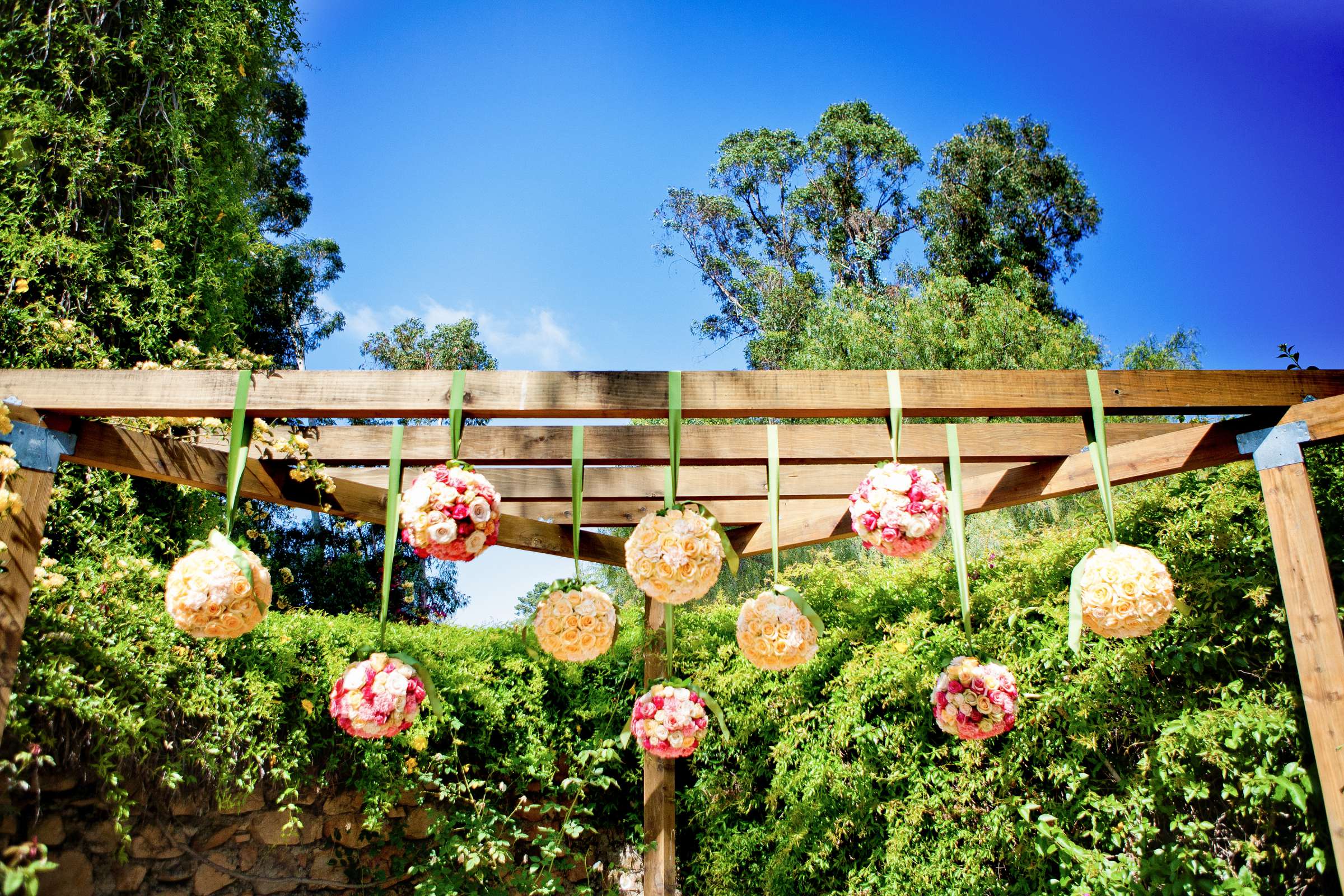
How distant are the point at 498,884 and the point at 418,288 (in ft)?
31.4

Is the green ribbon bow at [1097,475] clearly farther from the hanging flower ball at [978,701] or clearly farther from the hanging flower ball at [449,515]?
the hanging flower ball at [449,515]

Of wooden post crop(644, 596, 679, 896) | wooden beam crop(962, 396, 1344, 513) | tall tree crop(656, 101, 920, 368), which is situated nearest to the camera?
wooden beam crop(962, 396, 1344, 513)

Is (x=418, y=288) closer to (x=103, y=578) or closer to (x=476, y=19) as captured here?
(x=476, y=19)

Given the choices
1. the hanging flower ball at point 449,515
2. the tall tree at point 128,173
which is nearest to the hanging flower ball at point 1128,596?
the hanging flower ball at point 449,515

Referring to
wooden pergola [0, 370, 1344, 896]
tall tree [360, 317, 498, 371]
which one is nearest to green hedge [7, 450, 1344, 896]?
wooden pergola [0, 370, 1344, 896]

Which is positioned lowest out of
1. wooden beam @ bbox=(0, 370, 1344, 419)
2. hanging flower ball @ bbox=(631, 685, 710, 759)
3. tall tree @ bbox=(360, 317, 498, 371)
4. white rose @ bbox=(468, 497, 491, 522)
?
hanging flower ball @ bbox=(631, 685, 710, 759)

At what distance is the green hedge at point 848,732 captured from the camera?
2693mm

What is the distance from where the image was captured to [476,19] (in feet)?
28.7

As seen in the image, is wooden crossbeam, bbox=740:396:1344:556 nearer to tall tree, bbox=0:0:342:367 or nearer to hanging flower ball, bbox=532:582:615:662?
hanging flower ball, bbox=532:582:615:662

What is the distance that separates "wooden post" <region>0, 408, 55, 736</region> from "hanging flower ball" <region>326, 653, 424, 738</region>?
846mm

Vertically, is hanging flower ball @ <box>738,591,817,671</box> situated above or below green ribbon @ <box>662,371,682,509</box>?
below

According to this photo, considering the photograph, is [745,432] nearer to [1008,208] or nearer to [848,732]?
[848,732]

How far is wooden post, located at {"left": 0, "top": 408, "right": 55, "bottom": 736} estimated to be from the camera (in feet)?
6.92

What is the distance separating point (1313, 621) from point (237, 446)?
305 cm
